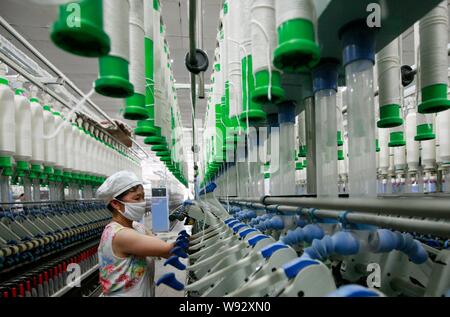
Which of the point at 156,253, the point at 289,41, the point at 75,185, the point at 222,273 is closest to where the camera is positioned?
the point at 289,41

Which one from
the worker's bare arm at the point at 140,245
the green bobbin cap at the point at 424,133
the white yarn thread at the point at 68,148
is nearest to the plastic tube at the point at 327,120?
the worker's bare arm at the point at 140,245

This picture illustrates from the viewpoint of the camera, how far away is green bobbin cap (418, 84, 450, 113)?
1.03 metres

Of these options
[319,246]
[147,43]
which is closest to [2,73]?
[147,43]

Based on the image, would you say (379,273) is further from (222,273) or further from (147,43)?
(147,43)

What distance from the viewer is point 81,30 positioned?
0.47 m

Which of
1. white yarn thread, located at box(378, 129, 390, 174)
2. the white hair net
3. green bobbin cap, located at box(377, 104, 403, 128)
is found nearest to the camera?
green bobbin cap, located at box(377, 104, 403, 128)

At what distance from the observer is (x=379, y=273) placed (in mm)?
861

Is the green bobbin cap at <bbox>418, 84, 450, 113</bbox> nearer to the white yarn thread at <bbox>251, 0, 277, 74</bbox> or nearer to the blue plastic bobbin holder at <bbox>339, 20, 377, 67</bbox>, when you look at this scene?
the blue plastic bobbin holder at <bbox>339, 20, 377, 67</bbox>

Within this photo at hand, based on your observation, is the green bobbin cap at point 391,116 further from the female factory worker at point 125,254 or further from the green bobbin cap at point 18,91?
the green bobbin cap at point 18,91

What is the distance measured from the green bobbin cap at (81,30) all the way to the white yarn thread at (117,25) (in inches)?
3.2

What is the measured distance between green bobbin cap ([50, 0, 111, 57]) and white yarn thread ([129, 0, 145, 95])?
286 mm

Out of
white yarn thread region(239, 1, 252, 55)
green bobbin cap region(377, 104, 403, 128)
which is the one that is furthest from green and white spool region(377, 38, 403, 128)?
white yarn thread region(239, 1, 252, 55)
